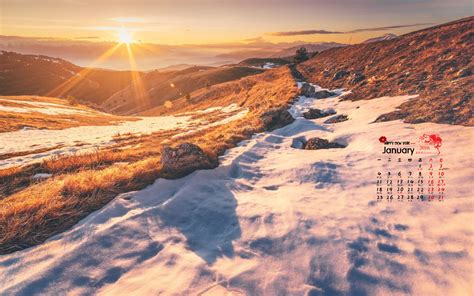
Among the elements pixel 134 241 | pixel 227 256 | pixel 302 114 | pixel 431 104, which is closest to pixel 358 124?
pixel 431 104

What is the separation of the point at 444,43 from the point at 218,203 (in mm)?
29416

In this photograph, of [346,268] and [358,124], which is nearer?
[346,268]

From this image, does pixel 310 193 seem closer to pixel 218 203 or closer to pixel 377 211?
pixel 377 211

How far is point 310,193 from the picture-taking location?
7.39m

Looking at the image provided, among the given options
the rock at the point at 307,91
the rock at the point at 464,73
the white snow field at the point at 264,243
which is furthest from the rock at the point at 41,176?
the rock at the point at 307,91

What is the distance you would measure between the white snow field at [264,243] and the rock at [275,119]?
7332mm

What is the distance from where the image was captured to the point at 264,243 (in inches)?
209

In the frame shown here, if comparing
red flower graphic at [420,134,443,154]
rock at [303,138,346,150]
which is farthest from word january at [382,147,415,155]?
rock at [303,138,346,150]

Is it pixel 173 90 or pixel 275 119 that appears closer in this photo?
pixel 275 119

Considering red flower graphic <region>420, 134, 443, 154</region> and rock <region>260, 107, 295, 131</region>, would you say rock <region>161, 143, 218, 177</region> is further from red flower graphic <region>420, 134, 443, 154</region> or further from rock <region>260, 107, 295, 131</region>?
red flower graphic <region>420, 134, 443, 154</region>

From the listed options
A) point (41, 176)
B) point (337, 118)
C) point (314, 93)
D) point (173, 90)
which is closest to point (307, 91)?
point (314, 93)

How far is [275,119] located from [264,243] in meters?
11.5

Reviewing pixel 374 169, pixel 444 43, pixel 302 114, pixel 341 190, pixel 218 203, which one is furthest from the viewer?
pixel 444 43
